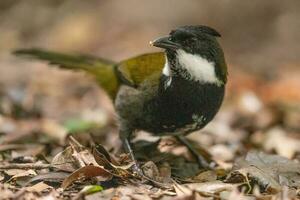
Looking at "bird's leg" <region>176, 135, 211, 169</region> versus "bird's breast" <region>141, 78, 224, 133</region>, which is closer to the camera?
"bird's breast" <region>141, 78, 224, 133</region>

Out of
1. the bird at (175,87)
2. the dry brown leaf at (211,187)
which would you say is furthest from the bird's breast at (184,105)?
the dry brown leaf at (211,187)

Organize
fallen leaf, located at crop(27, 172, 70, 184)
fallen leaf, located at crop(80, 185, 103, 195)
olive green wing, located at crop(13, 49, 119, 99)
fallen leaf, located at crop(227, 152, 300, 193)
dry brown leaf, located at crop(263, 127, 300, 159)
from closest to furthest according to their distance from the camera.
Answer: fallen leaf, located at crop(80, 185, 103, 195), fallen leaf, located at crop(27, 172, 70, 184), fallen leaf, located at crop(227, 152, 300, 193), olive green wing, located at crop(13, 49, 119, 99), dry brown leaf, located at crop(263, 127, 300, 159)

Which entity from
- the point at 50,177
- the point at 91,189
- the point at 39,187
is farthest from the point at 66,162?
the point at 91,189

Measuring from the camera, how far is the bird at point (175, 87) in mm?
4430

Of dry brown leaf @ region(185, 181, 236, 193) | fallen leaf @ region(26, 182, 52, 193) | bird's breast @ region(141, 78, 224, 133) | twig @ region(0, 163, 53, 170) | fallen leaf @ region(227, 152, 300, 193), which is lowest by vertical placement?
fallen leaf @ region(227, 152, 300, 193)

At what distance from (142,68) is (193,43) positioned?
72cm

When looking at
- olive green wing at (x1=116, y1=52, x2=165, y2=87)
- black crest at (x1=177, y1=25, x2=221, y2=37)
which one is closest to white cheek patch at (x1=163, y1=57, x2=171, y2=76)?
olive green wing at (x1=116, y1=52, x2=165, y2=87)

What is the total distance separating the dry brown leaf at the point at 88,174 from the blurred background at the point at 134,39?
3.08 metres

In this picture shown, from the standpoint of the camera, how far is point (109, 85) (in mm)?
5559

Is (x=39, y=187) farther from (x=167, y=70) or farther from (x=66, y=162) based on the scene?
(x=167, y=70)

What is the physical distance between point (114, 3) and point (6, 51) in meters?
2.13

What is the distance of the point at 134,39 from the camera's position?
10.1 m

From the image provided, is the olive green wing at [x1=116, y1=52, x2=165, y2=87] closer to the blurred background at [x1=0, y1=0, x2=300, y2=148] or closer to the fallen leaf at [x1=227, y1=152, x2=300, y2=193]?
the fallen leaf at [x1=227, y1=152, x2=300, y2=193]

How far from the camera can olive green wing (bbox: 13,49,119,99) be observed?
18.2ft
